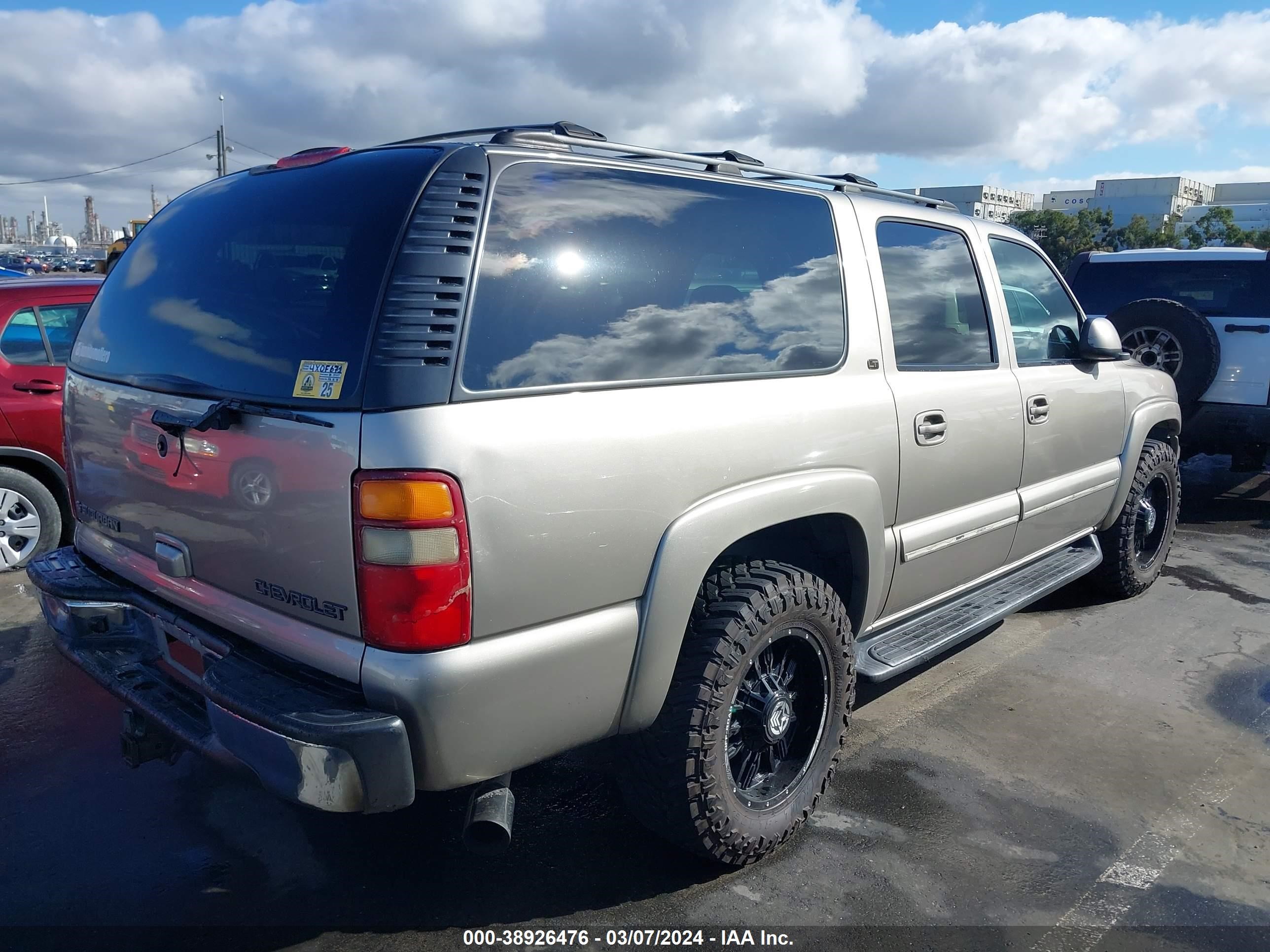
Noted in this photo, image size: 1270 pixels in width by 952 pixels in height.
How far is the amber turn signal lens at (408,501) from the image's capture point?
201 centimetres

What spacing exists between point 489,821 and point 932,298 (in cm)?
248

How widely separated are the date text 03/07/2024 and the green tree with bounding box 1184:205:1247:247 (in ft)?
117

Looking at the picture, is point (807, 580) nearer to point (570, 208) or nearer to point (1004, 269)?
point (570, 208)

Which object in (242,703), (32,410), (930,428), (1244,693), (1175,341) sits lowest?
(1244,693)

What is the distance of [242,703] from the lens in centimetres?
214

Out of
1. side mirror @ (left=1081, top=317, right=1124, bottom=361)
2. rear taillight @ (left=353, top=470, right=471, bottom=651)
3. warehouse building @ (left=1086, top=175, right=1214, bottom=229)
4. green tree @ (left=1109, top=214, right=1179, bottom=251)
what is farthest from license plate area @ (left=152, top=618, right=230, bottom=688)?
warehouse building @ (left=1086, top=175, right=1214, bottom=229)

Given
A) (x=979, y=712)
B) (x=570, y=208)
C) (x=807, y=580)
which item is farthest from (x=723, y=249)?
(x=979, y=712)

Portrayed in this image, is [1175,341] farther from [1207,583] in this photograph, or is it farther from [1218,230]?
[1218,230]

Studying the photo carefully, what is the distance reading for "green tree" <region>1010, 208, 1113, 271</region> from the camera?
3556 cm

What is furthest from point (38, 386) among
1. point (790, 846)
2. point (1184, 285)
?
point (1184, 285)

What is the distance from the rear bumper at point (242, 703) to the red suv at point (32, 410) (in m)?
2.90

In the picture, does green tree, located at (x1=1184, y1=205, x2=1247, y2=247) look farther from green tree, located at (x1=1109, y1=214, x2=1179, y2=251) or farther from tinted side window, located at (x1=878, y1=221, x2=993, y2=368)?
tinted side window, located at (x1=878, y1=221, x2=993, y2=368)

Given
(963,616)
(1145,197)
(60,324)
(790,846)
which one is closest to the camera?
(790,846)

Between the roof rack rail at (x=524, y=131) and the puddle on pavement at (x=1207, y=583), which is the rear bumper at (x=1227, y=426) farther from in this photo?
the roof rack rail at (x=524, y=131)
